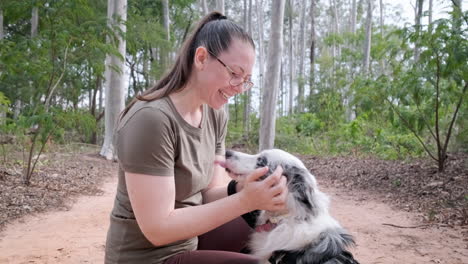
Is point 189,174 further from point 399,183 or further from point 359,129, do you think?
point 359,129

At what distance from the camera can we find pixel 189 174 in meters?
1.85

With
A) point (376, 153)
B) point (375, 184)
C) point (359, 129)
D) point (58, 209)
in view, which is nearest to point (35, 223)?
point (58, 209)

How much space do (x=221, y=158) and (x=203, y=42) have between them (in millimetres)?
781

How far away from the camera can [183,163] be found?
179 cm

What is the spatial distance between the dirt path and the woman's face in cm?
211

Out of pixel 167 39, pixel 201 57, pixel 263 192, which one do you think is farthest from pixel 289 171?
pixel 167 39

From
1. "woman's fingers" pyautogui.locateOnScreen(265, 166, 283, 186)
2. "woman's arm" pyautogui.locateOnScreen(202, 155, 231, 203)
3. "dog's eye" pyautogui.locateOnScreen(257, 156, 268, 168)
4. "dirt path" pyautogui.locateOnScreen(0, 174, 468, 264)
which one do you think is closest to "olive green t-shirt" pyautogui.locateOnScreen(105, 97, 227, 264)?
"woman's arm" pyautogui.locateOnScreen(202, 155, 231, 203)

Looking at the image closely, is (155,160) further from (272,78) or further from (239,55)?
(272,78)

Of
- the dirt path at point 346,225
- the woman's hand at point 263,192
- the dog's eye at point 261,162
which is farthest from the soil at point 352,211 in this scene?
the woman's hand at point 263,192

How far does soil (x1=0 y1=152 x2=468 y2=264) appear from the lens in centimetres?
356

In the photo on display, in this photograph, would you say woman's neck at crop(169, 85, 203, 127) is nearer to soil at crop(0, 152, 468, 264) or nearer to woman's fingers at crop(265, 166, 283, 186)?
woman's fingers at crop(265, 166, 283, 186)

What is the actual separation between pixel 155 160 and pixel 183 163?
228 mm

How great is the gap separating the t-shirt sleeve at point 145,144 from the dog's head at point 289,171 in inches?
25.5

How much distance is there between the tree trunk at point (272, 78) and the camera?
947 cm
